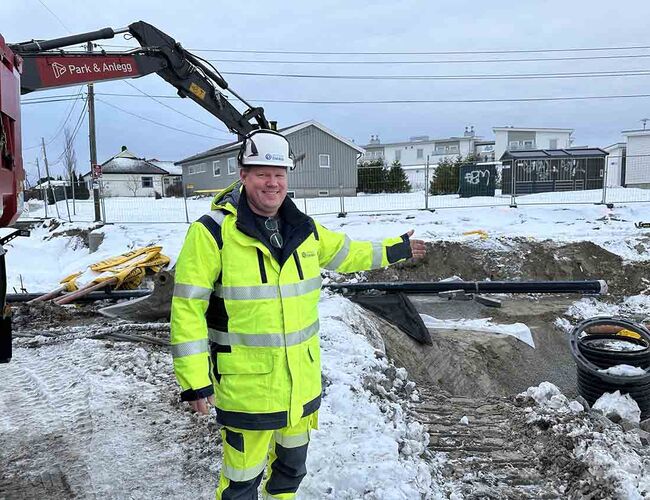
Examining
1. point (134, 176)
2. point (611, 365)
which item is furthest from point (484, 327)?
point (134, 176)

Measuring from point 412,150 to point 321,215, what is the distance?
47.0 m

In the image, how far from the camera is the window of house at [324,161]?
3417cm

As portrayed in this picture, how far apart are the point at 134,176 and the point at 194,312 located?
51.5 meters

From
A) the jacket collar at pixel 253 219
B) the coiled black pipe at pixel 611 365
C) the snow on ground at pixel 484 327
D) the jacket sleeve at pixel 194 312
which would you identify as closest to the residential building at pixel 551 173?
the snow on ground at pixel 484 327

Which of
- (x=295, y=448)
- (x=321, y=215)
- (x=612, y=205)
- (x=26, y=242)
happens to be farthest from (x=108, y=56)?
(x=612, y=205)

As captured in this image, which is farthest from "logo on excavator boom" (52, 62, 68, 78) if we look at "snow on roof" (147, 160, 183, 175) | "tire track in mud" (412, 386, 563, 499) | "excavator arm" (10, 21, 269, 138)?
"snow on roof" (147, 160, 183, 175)

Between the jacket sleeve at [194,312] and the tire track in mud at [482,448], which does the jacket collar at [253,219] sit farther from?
the tire track in mud at [482,448]

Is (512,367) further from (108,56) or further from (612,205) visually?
(612,205)

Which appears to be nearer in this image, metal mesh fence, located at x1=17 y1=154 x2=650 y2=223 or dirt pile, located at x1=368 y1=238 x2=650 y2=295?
dirt pile, located at x1=368 y1=238 x2=650 y2=295

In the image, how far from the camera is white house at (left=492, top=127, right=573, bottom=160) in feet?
164

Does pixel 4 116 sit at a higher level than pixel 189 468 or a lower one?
higher

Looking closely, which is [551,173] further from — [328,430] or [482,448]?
[328,430]

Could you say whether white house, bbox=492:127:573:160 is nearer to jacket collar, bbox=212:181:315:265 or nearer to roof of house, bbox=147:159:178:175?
roof of house, bbox=147:159:178:175

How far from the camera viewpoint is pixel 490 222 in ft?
51.3
